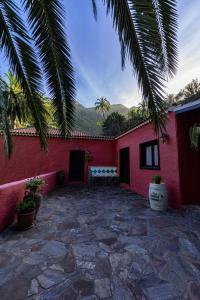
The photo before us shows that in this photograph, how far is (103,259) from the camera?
262 centimetres

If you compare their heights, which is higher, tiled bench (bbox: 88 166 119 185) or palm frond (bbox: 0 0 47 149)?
palm frond (bbox: 0 0 47 149)

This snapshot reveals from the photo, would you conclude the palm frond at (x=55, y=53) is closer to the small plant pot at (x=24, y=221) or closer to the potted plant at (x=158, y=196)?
the small plant pot at (x=24, y=221)

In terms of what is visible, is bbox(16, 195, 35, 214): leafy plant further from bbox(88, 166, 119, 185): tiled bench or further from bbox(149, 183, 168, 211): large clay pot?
bbox(88, 166, 119, 185): tiled bench

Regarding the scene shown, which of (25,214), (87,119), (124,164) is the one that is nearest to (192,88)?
(124,164)

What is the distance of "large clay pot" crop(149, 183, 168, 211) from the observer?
4922 mm

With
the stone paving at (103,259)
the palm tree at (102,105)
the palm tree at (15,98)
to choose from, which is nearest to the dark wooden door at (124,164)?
the stone paving at (103,259)

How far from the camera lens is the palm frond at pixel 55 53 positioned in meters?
2.01

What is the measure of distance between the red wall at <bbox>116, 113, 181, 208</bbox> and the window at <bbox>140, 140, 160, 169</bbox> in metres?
0.20

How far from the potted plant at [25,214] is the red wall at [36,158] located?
631 centimetres

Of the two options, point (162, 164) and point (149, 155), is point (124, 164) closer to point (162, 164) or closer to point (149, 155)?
point (149, 155)

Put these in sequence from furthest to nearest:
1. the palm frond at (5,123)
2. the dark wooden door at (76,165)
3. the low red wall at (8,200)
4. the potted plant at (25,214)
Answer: the dark wooden door at (76,165)
the potted plant at (25,214)
the low red wall at (8,200)
the palm frond at (5,123)

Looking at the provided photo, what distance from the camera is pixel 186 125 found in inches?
204

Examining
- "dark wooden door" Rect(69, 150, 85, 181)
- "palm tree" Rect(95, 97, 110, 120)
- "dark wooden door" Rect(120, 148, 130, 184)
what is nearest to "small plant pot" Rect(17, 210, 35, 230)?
"dark wooden door" Rect(120, 148, 130, 184)

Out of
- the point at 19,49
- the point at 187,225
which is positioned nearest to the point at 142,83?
the point at 19,49
